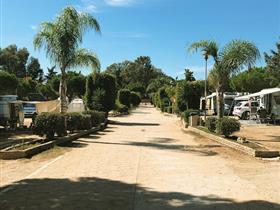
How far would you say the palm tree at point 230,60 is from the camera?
2048cm

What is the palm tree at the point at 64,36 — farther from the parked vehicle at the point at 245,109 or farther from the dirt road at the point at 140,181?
the parked vehicle at the point at 245,109

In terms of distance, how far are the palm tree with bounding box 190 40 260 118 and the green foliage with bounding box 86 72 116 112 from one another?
46.4ft

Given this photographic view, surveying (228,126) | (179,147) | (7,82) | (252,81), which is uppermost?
(252,81)

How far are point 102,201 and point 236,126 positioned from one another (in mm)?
11616

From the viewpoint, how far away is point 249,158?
1362 cm

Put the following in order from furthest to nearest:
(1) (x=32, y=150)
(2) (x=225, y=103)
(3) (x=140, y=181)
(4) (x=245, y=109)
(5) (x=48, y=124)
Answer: (2) (x=225, y=103) → (4) (x=245, y=109) → (5) (x=48, y=124) → (1) (x=32, y=150) → (3) (x=140, y=181)

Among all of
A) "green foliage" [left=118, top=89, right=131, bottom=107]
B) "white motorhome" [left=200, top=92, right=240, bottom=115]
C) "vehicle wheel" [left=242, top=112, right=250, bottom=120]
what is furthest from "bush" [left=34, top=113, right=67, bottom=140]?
"green foliage" [left=118, top=89, right=131, bottom=107]

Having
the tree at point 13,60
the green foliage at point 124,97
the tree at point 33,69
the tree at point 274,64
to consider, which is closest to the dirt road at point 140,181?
the tree at point 274,64

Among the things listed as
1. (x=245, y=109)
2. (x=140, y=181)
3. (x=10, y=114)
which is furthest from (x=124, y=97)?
(x=140, y=181)

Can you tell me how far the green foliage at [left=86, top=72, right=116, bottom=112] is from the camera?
34281 millimetres

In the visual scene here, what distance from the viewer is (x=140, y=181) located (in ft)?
31.4

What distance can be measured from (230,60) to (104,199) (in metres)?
14.1

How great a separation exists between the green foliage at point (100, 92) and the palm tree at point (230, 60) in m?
14.1

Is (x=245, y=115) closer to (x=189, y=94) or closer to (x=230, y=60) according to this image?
(x=189, y=94)
